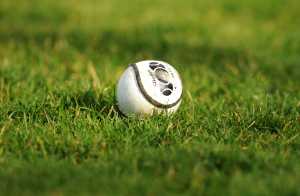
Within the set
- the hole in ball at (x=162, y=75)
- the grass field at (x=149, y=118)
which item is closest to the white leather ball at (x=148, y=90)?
the hole in ball at (x=162, y=75)

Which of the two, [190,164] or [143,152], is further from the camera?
[143,152]

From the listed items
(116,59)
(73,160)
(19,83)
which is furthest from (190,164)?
(116,59)

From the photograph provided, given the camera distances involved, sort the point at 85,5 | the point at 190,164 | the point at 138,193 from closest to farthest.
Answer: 1. the point at 138,193
2. the point at 190,164
3. the point at 85,5

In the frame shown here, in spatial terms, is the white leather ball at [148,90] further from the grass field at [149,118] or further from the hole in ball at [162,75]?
the grass field at [149,118]

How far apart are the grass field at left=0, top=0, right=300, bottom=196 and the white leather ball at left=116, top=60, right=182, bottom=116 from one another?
10 centimetres

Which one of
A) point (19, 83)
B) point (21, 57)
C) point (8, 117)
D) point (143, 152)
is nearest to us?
point (143, 152)

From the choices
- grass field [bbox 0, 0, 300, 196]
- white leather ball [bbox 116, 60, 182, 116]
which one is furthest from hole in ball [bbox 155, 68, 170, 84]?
grass field [bbox 0, 0, 300, 196]

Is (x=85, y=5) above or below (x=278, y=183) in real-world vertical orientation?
above

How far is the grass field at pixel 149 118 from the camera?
3354mm

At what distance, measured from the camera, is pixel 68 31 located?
8.56 metres

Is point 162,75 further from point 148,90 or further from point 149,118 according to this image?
point 149,118

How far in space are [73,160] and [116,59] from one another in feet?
11.7

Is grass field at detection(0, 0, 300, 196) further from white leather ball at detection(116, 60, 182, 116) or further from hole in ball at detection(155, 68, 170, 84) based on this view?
hole in ball at detection(155, 68, 170, 84)

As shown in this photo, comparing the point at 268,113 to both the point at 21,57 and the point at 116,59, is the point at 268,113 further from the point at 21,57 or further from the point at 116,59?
the point at 21,57
